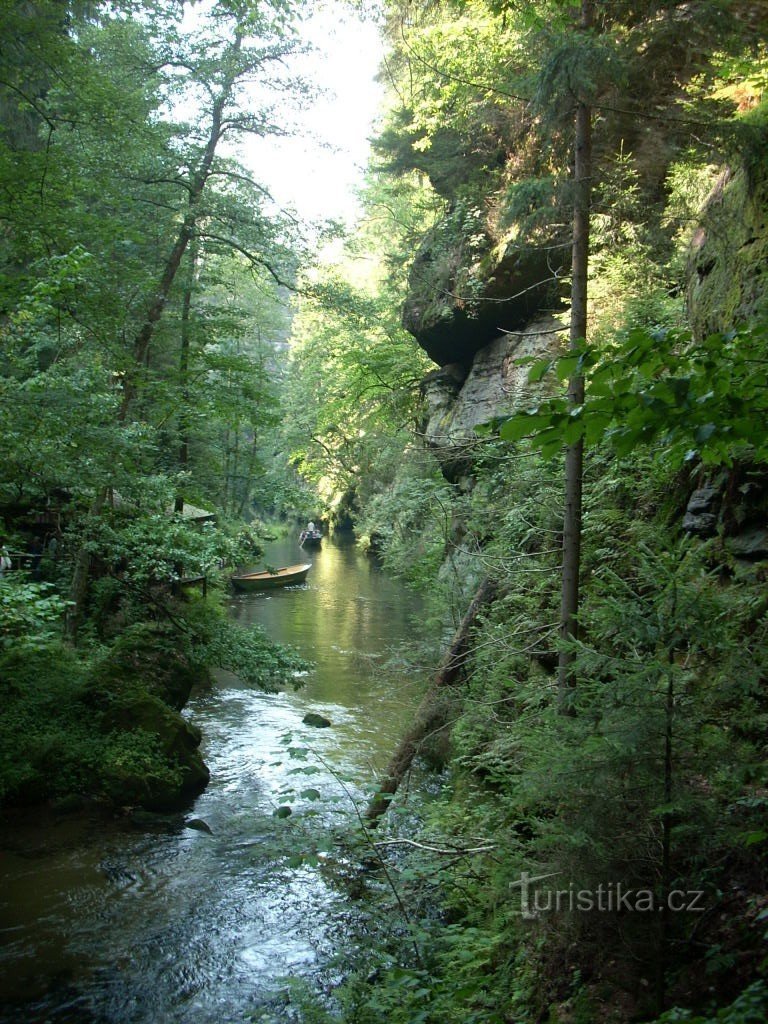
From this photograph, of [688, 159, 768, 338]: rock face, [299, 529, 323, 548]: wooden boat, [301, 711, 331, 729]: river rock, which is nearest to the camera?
[688, 159, 768, 338]: rock face

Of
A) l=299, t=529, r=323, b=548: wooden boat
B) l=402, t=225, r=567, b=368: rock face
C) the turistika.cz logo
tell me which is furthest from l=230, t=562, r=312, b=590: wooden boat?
the turistika.cz logo

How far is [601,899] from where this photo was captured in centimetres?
353

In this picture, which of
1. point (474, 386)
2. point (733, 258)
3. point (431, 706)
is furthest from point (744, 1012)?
point (474, 386)

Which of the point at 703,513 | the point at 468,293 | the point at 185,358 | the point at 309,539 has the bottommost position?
the point at 309,539

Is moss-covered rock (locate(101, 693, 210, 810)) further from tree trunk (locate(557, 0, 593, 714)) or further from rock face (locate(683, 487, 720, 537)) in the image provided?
rock face (locate(683, 487, 720, 537))

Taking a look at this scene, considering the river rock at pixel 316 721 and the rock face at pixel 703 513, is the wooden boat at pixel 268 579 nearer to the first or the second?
the river rock at pixel 316 721

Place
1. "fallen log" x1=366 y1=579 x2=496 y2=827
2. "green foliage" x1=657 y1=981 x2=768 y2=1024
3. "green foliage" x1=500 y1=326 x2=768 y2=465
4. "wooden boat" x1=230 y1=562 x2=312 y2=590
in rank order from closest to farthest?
"green foliage" x1=657 y1=981 x2=768 y2=1024
"green foliage" x1=500 y1=326 x2=768 y2=465
"fallen log" x1=366 y1=579 x2=496 y2=827
"wooden boat" x1=230 y1=562 x2=312 y2=590

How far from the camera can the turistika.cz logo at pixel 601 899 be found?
332 cm

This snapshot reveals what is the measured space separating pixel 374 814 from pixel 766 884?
493 centimetres

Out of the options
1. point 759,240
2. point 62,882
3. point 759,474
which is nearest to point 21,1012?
point 62,882

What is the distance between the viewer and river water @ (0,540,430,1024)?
A: 554 centimetres

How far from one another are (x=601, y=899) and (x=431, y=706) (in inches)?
191

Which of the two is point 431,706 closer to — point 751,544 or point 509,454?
point 509,454

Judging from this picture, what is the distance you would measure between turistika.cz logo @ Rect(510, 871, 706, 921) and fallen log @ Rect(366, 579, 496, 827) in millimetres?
3667
